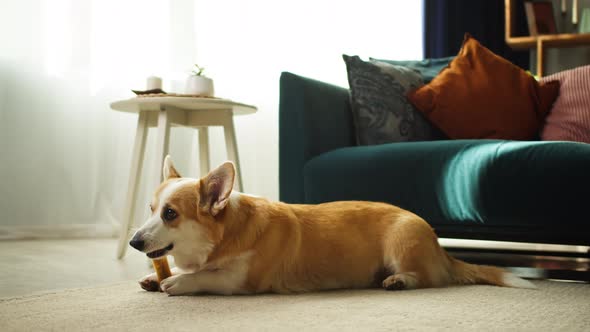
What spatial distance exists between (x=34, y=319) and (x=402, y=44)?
3.41 meters

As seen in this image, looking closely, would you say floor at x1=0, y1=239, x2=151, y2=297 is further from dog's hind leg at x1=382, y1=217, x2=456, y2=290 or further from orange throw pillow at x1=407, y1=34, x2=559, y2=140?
orange throw pillow at x1=407, y1=34, x2=559, y2=140

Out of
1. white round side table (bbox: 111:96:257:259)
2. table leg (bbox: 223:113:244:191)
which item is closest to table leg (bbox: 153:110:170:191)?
white round side table (bbox: 111:96:257:259)

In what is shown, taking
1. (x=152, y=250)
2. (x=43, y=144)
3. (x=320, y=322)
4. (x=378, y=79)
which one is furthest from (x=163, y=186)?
(x=43, y=144)

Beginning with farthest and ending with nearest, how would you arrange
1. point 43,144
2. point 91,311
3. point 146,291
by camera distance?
point 43,144 → point 146,291 → point 91,311

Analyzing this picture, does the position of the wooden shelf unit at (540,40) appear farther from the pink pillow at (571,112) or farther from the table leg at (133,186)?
the table leg at (133,186)

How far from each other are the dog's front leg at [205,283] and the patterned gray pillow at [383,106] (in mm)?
1012

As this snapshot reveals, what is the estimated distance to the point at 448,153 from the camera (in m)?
1.90

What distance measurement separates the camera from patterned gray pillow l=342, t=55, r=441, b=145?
7.61ft

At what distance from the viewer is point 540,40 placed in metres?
4.06

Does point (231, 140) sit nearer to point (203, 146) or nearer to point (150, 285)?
point (203, 146)

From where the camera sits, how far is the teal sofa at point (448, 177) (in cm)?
172

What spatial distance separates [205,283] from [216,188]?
23 centimetres

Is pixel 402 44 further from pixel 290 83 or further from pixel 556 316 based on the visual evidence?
pixel 556 316

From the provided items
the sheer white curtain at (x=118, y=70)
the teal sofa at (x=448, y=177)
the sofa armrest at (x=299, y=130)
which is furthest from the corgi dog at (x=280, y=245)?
the sheer white curtain at (x=118, y=70)
